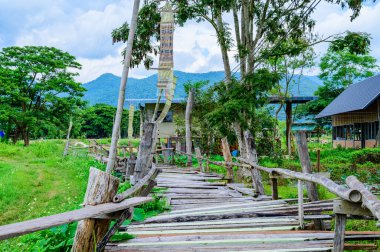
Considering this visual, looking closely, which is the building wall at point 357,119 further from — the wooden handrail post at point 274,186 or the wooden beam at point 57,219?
the wooden beam at point 57,219

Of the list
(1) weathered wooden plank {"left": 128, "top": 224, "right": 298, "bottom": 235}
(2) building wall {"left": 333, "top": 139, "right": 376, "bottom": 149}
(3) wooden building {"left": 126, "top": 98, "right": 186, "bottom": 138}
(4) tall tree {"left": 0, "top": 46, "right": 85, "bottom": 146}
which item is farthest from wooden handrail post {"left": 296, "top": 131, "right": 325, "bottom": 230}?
(4) tall tree {"left": 0, "top": 46, "right": 85, "bottom": 146}

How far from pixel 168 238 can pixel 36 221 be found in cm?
202

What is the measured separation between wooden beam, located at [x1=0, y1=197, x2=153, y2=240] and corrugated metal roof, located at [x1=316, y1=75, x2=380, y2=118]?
21.9 metres

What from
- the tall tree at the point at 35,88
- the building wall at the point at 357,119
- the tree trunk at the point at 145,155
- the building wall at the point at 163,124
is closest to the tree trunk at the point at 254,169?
the tree trunk at the point at 145,155

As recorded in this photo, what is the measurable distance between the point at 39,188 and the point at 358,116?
21.1 meters

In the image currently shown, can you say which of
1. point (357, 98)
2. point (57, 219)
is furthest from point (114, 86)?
point (57, 219)

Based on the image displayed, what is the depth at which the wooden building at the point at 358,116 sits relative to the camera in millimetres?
23953

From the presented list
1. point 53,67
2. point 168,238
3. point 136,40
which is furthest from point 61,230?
point 53,67

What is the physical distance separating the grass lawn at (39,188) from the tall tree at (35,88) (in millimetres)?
7517

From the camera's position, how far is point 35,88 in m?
29.7

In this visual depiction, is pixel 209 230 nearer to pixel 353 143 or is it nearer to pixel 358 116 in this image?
pixel 358 116

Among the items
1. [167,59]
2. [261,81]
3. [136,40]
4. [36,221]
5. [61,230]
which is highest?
[136,40]

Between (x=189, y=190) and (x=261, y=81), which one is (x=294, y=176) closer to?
(x=189, y=190)

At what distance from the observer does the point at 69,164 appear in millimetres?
19578
